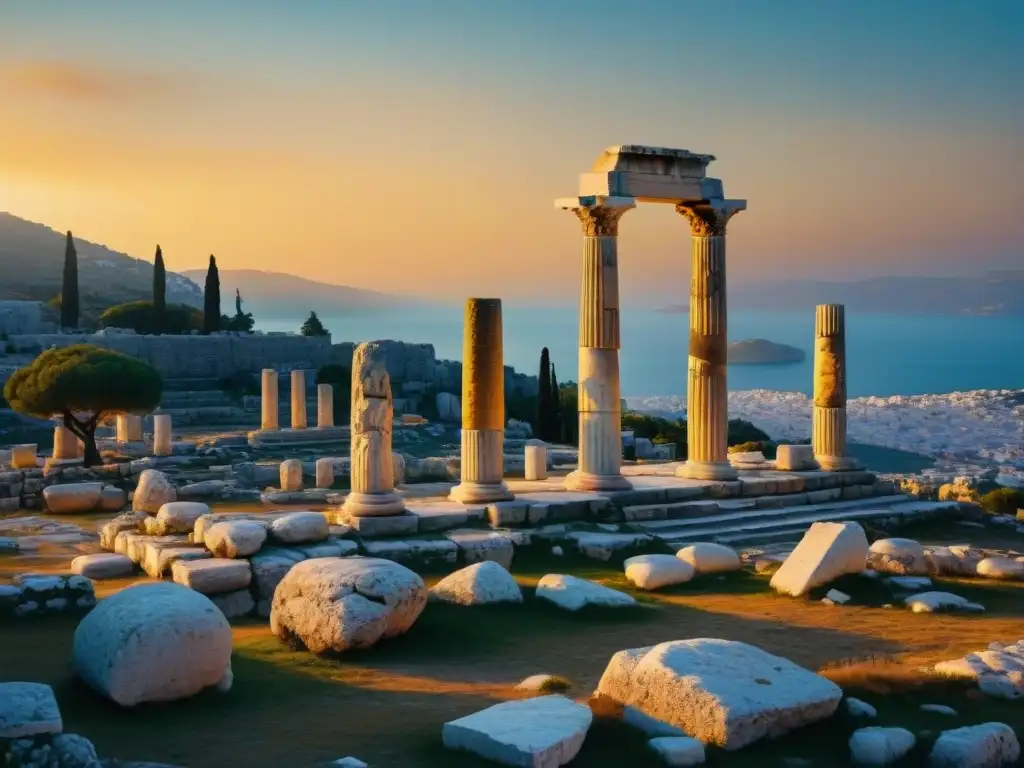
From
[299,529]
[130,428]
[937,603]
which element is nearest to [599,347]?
[299,529]

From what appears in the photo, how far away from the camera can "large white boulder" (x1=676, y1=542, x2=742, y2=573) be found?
17094mm

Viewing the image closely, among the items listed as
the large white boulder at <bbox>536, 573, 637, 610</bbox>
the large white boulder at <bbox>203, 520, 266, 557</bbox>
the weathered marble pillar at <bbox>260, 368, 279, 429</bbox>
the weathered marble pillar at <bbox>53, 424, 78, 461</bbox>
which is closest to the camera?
the large white boulder at <bbox>536, 573, 637, 610</bbox>

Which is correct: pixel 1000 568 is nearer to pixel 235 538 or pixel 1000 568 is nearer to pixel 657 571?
pixel 657 571

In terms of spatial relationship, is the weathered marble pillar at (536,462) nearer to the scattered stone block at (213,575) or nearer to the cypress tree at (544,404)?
the scattered stone block at (213,575)

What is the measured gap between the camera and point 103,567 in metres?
16.0

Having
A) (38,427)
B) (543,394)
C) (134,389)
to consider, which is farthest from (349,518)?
(38,427)

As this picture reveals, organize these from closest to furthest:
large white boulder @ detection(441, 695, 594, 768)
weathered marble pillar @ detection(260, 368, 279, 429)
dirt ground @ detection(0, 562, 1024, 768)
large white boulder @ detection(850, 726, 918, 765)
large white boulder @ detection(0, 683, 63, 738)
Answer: large white boulder @ detection(0, 683, 63, 738), large white boulder @ detection(441, 695, 594, 768), dirt ground @ detection(0, 562, 1024, 768), large white boulder @ detection(850, 726, 918, 765), weathered marble pillar @ detection(260, 368, 279, 429)

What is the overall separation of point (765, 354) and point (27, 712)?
17525cm

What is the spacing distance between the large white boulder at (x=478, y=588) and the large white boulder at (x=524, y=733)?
466 centimetres

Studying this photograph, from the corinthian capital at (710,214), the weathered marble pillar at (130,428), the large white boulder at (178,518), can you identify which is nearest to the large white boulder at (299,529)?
the large white boulder at (178,518)

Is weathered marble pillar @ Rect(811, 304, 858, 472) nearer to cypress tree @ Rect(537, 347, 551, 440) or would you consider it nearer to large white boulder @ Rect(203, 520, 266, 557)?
large white boulder @ Rect(203, 520, 266, 557)

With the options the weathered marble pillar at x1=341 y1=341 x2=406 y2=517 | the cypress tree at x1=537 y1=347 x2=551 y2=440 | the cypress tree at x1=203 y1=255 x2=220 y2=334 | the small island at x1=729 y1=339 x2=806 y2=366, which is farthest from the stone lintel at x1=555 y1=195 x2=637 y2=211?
the small island at x1=729 y1=339 x2=806 y2=366

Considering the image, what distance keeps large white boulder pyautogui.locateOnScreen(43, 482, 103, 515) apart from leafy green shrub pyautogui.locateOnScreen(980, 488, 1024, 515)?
64.6 ft

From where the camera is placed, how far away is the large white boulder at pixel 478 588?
14.3m
